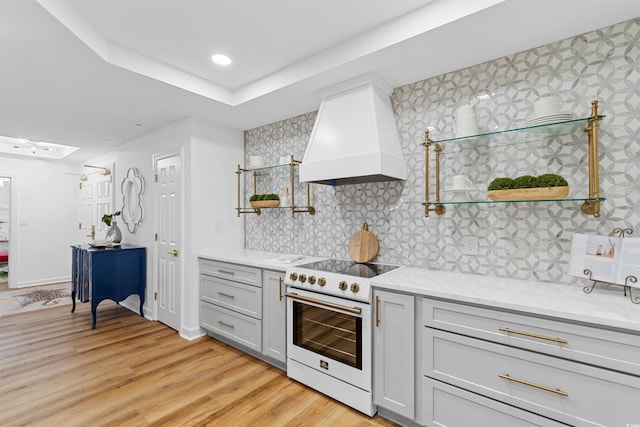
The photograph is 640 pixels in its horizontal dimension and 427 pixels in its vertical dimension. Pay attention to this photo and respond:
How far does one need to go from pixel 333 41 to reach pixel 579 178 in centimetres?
179

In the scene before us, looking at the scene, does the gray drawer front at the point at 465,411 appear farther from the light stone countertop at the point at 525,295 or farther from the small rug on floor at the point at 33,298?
the small rug on floor at the point at 33,298

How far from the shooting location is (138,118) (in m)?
3.37

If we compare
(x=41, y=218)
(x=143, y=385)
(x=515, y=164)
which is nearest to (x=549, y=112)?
(x=515, y=164)

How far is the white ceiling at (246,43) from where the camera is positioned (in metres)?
1.70

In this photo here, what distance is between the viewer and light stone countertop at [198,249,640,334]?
4.29 ft

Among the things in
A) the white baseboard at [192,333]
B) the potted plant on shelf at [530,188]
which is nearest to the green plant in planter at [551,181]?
the potted plant on shelf at [530,188]

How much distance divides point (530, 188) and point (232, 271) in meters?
2.46

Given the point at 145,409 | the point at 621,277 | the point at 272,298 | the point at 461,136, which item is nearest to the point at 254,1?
the point at 461,136

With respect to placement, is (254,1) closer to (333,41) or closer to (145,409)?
(333,41)

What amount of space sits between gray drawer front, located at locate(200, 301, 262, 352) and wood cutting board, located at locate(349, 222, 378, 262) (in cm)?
105

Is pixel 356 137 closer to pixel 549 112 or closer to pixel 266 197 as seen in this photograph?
pixel 549 112

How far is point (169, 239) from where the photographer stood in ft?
11.6

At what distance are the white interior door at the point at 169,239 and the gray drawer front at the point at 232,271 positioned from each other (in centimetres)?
36

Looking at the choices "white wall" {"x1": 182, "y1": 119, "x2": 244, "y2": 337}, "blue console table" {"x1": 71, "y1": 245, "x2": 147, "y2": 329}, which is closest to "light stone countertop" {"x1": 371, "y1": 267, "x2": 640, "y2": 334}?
"white wall" {"x1": 182, "y1": 119, "x2": 244, "y2": 337}
